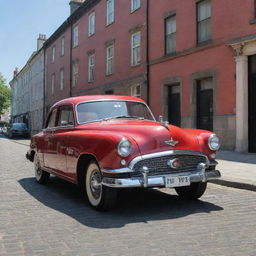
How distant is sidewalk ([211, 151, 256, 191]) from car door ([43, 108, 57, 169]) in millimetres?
3428

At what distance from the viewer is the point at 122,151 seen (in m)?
4.71

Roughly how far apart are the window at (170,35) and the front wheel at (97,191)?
41.9 feet

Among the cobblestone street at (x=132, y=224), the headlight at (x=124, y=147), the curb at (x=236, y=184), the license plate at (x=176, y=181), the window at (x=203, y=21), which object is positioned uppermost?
the window at (x=203, y=21)

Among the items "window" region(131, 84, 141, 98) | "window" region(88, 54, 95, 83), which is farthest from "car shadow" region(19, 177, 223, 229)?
"window" region(88, 54, 95, 83)

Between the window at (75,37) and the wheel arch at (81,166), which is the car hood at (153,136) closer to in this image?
the wheel arch at (81,166)

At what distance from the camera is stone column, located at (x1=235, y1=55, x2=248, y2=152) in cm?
1287

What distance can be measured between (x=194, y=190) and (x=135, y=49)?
616 inches

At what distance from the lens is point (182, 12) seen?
53.3 feet

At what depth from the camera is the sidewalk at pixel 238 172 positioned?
6863 mm

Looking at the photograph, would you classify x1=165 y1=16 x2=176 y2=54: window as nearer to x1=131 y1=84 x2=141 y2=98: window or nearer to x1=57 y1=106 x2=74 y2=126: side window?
x1=131 y1=84 x2=141 y2=98: window

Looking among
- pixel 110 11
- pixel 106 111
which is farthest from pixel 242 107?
pixel 110 11

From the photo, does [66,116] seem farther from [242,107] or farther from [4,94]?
[4,94]

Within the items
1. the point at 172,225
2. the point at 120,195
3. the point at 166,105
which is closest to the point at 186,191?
the point at 120,195

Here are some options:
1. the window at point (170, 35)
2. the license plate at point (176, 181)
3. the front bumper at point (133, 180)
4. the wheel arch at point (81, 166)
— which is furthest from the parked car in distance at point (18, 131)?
the license plate at point (176, 181)
